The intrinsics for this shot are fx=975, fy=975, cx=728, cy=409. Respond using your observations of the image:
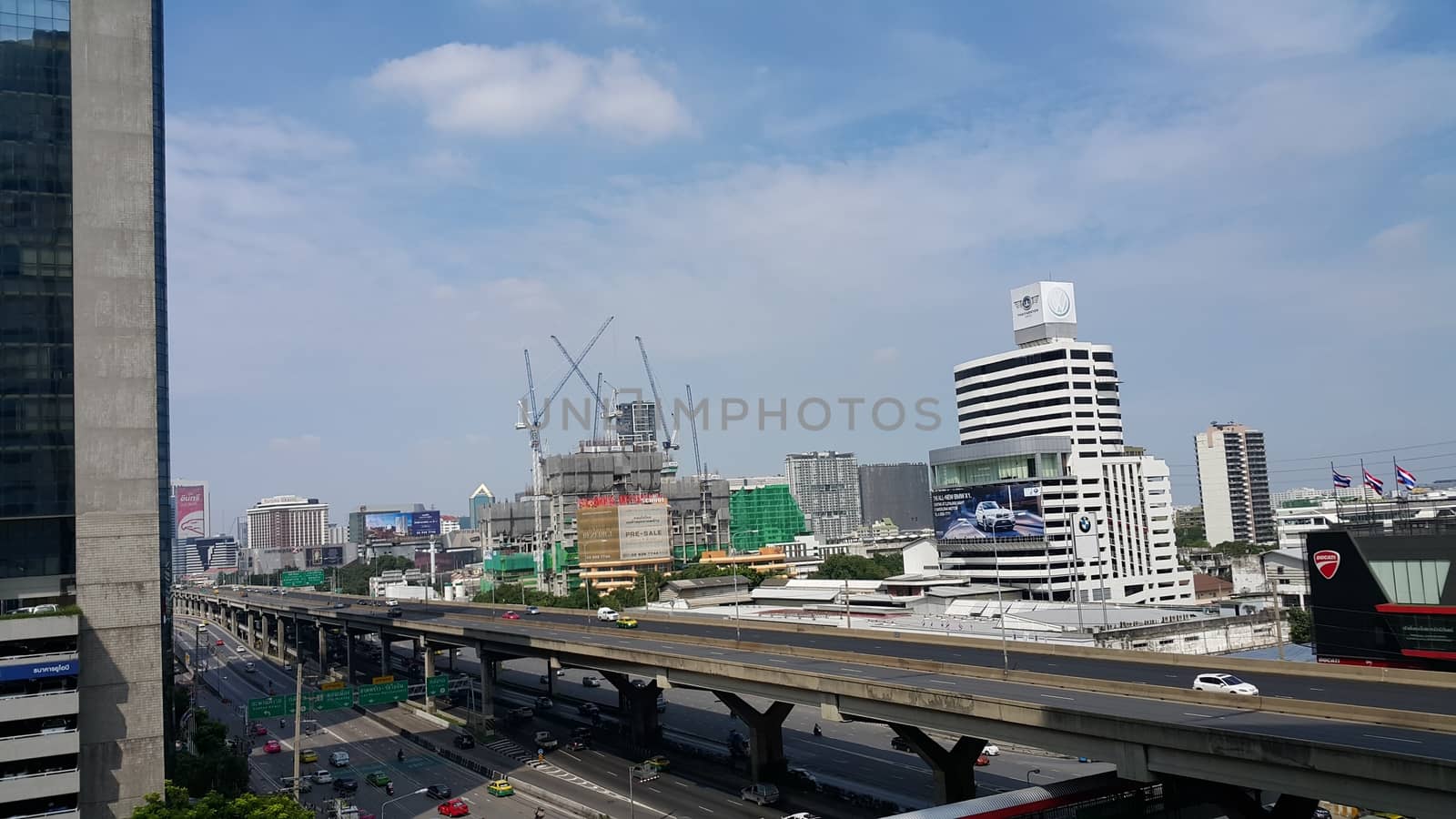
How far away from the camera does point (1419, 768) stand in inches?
1155

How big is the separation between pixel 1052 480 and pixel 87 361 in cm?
12756

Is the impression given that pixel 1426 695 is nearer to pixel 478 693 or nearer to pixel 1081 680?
pixel 1081 680

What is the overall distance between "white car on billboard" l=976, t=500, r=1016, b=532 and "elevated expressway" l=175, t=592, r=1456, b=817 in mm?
75162

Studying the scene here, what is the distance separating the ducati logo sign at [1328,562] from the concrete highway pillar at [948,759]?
40.7 meters

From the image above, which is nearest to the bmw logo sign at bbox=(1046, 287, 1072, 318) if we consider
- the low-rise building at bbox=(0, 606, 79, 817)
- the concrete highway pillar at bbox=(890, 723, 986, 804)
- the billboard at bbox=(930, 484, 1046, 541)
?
the billboard at bbox=(930, 484, 1046, 541)

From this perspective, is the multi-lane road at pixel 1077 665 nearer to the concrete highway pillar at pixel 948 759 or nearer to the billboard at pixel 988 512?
the concrete highway pillar at pixel 948 759

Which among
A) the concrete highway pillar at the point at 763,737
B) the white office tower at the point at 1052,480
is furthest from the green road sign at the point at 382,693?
the white office tower at the point at 1052,480

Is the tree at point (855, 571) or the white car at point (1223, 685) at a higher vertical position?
the white car at point (1223, 685)

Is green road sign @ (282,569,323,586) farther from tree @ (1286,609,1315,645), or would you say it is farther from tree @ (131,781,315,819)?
tree @ (1286,609,1315,645)

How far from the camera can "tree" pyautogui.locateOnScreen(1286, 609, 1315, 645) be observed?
369 ft

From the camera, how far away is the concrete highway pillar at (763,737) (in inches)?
2756

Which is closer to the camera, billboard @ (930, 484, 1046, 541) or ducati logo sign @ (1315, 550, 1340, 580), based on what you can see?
ducati logo sign @ (1315, 550, 1340, 580)

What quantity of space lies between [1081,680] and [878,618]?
68.8m

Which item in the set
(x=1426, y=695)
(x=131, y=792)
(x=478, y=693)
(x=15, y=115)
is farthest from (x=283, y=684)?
(x=1426, y=695)
